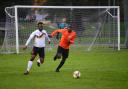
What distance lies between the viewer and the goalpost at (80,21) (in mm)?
31375

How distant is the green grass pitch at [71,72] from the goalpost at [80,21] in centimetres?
233

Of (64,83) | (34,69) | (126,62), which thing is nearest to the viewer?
(64,83)

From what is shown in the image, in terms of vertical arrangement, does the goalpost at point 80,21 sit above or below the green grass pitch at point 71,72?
above

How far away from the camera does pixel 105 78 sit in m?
19.0

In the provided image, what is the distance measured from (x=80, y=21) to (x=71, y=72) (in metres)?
11.9

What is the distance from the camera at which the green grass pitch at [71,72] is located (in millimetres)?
17125

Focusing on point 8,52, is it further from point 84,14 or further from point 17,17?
point 84,14

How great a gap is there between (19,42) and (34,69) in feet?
29.1

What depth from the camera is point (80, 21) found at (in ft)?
107

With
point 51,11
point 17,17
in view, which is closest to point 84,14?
point 51,11

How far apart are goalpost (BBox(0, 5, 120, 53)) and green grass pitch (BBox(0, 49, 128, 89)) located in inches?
91.8

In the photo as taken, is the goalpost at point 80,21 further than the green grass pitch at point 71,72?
Yes

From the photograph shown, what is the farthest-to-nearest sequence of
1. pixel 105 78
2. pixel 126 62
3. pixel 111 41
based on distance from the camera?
pixel 111 41 → pixel 126 62 → pixel 105 78

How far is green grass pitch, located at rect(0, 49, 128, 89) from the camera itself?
674 inches
